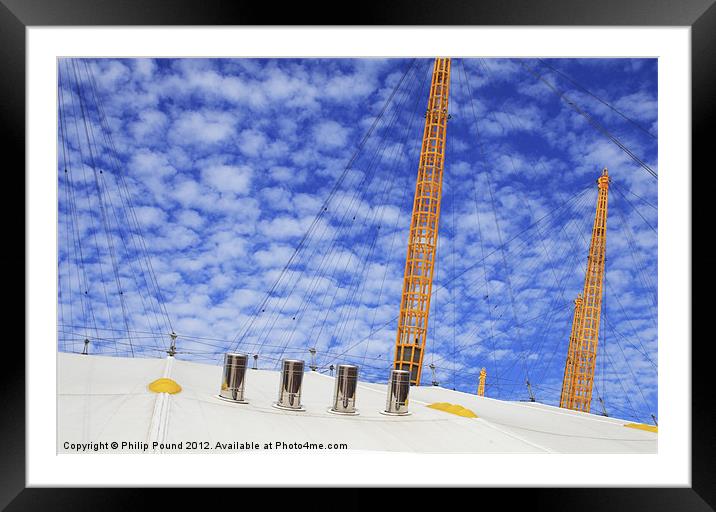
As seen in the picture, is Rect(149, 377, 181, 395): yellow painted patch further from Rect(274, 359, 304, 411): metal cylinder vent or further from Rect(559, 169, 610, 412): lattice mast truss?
Rect(559, 169, 610, 412): lattice mast truss

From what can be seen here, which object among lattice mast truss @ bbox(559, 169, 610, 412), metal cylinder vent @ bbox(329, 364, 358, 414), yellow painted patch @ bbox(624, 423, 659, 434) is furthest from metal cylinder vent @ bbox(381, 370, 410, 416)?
lattice mast truss @ bbox(559, 169, 610, 412)

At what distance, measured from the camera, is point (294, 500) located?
6055 mm

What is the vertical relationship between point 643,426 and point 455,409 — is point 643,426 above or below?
below

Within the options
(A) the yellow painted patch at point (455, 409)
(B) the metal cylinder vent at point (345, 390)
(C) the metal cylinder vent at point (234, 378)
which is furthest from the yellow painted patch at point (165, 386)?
(A) the yellow painted patch at point (455, 409)

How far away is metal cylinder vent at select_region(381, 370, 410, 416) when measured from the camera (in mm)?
8594

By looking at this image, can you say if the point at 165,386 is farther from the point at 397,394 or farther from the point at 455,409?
the point at 455,409

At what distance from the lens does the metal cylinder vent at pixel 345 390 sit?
812cm

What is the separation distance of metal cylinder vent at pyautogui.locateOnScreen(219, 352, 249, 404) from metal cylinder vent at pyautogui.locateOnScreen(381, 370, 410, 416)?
7.68 ft

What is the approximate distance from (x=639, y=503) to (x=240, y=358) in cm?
569
